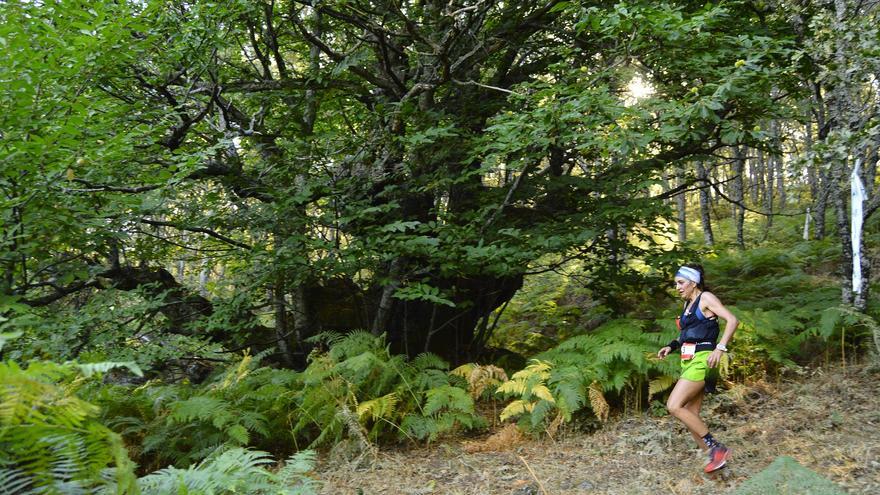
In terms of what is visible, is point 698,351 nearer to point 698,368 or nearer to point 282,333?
point 698,368

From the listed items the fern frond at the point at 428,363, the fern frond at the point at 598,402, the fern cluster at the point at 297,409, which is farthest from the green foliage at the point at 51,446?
the fern frond at the point at 428,363

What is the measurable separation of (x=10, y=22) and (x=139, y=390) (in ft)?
15.2

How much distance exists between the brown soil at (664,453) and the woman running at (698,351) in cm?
26

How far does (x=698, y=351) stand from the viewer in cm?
460

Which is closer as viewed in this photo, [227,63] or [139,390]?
[139,390]

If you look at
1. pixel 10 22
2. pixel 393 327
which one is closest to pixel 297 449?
pixel 393 327

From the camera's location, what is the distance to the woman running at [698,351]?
4434 millimetres

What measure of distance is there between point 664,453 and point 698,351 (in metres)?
1.15

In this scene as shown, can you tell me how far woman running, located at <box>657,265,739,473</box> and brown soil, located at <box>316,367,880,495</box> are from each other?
0.26m

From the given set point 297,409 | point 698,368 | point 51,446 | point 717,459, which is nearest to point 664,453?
point 717,459

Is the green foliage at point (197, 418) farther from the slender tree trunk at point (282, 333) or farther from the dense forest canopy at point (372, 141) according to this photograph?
the slender tree trunk at point (282, 333)

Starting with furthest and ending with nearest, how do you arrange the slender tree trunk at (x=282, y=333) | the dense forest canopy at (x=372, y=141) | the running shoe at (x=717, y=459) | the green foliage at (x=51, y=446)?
the slender tree trunk at (x=282, y=333) < the running shoe at (x=717, y=459) < the dense forest canopy at (x=372, y=141) < the green foliage at (x=51, y=446)

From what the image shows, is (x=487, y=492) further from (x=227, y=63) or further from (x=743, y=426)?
(x=227, y=63)

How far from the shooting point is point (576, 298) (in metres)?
14.5
